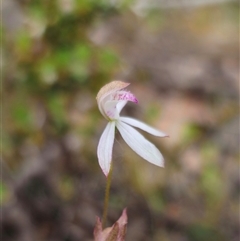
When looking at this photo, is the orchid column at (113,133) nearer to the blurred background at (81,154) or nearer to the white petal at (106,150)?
the white petal at (106,150)

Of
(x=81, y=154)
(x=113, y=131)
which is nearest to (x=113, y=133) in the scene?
(x=113, y=131)

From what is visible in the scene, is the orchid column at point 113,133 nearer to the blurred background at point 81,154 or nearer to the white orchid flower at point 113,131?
the white orchid flower at point 113,131

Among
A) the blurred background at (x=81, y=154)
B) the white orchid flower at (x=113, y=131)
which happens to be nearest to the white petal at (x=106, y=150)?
the white orchid flower at (x=113, y=131)

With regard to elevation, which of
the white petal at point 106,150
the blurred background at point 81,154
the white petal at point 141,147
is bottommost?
the blurred background at point 81,154

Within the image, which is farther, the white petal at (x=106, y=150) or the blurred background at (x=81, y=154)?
the blurred background at (x=81, y=154)

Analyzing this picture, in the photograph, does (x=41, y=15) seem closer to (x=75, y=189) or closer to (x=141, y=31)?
(x=75, y=189)

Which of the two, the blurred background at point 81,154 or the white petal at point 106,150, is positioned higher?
the white petal at point 106,150

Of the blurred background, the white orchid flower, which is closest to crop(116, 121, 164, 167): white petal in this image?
the white orchid flower
